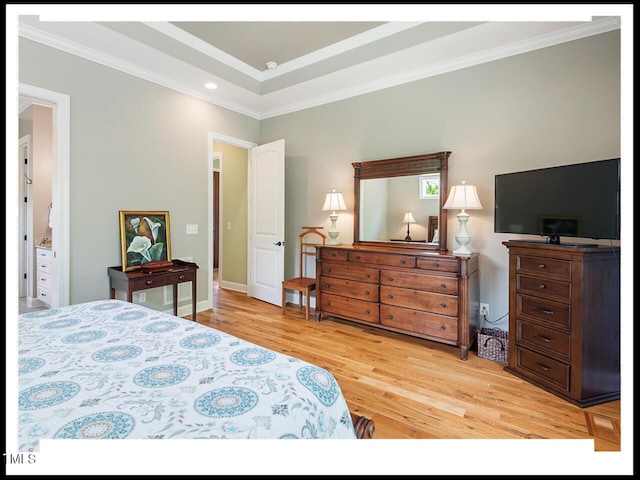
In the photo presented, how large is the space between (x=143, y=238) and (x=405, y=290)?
2.66m

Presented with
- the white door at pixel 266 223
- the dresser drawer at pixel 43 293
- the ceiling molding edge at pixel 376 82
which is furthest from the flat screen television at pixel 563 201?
the dresser drawer at pixel 43 293

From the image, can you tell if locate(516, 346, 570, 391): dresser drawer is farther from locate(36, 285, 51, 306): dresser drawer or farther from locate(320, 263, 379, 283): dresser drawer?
locate(36, 285, 51, 306): dresser drawer

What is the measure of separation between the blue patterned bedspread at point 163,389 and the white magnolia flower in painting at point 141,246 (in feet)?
5.72

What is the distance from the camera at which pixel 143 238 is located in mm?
3211

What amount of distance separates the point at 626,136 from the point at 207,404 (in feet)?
4.74

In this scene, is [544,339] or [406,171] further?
[406,171]

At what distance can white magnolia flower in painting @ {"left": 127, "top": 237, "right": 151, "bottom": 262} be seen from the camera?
10.2 feet

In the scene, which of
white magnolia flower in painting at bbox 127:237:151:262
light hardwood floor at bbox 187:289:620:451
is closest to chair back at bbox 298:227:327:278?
light hardwood floor at bbox 187:289:620:451

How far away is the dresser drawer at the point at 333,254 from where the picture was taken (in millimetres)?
3295

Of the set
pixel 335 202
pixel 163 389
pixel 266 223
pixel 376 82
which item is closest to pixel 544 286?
pixel 335 202

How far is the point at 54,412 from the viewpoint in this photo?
0.82 metres

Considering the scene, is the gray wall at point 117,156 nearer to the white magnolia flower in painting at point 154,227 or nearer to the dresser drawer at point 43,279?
the white magnolia flower in painting at point 154,227

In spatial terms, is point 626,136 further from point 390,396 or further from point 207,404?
point 390,396

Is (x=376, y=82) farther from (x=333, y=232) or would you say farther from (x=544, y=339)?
(x=544, y=339)
